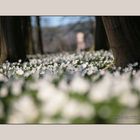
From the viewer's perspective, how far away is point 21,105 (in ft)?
12.1

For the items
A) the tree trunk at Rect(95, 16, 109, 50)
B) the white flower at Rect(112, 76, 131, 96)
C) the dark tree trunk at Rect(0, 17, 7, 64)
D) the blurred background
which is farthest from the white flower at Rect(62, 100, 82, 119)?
the blurred background

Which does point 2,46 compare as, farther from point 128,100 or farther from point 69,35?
point 69,35

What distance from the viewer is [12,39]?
8.53 meters

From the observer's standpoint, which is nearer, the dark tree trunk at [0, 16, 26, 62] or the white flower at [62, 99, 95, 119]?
the white flower at [62, 99, 95, 119]

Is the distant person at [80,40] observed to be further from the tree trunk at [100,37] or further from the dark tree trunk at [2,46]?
the dark tree trunk at [2,46]

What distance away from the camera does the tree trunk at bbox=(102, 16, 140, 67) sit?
19.7ft

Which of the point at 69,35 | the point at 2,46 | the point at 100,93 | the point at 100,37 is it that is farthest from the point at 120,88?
the point at 69,35

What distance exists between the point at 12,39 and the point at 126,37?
3086 mm

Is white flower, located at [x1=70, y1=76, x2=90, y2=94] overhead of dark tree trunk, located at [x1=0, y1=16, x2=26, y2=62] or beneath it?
beneath

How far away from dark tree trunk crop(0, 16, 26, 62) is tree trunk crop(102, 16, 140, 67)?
2.29 m

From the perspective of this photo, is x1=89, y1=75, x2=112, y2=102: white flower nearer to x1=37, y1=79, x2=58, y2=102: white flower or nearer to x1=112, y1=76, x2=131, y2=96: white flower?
x1=112, y1=76, x2=131, y2=96: white flower

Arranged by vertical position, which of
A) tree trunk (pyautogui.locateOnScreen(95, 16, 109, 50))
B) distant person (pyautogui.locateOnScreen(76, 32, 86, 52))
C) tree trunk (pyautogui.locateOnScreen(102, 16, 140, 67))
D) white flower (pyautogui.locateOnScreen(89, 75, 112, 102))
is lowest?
white flower (pyautogui.locateOnScreen(89, 75, 112, 102))

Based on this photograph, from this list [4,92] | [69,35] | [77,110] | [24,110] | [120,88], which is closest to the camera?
[77,110]
